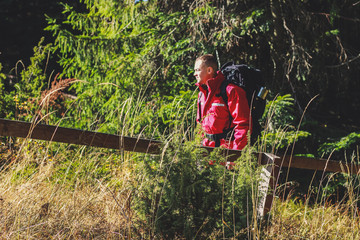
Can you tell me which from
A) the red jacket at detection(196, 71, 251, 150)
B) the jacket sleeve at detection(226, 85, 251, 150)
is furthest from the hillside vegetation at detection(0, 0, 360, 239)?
the jacket sleeve at detection(226, 85, 251, 150)

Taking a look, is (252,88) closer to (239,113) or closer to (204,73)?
(239,113)

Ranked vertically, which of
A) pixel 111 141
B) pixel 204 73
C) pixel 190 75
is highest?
pixel 204 73

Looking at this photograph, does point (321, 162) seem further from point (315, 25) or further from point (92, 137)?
point (315, 25)

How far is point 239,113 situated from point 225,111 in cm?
19

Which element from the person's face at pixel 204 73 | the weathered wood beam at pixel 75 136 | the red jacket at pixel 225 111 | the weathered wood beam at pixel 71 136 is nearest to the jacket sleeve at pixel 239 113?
the red jacket at pixel 225 111

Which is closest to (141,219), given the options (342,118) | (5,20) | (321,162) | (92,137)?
(92,137)

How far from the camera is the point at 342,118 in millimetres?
7742

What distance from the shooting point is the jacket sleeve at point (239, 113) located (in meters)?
3.33

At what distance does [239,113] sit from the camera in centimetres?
335

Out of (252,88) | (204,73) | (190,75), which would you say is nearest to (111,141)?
(204,73)

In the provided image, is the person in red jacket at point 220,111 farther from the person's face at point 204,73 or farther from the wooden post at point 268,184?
the wooden post at point 268,184

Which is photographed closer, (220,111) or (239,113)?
(239,113)

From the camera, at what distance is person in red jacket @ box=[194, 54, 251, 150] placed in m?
3.35

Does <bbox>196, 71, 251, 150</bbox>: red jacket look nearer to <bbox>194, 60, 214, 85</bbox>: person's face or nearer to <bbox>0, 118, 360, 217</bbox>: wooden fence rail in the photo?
<bbox>194, 60, 214, 85</bbox>: person's face
